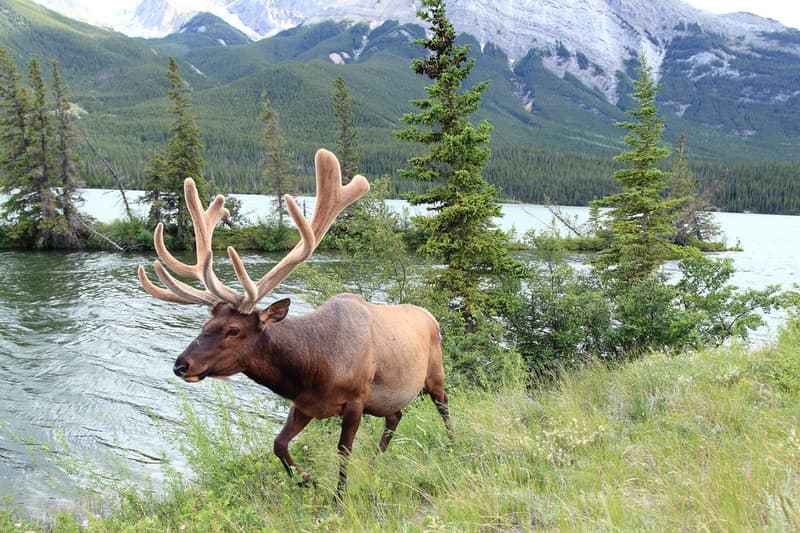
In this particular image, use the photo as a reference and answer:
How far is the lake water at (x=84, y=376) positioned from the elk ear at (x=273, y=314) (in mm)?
2183

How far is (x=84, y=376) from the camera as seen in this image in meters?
15.8

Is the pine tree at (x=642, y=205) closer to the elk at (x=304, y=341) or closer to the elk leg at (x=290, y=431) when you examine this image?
the elk at (x=304, y=341)

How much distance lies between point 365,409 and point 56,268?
3247cm

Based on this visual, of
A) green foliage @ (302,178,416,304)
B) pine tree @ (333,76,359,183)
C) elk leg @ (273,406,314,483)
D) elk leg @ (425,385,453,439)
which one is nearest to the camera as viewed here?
elk leg @ (273,406,314,483)

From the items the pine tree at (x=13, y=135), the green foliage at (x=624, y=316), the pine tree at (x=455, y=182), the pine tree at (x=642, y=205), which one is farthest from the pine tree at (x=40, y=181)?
the pine tree at (x=642, y=205)

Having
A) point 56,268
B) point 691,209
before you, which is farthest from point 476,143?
point 691,209

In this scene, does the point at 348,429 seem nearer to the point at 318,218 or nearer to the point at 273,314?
the point at 273,314

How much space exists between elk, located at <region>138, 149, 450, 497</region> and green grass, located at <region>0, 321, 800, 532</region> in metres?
0.55

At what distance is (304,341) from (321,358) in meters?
0.20

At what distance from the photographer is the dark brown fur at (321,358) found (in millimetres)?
4086

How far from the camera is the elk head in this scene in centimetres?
396

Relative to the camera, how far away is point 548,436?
4559 millimetres

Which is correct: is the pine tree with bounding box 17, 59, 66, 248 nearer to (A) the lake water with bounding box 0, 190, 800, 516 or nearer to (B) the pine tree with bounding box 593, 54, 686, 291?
(A) the lake water with bounding box 0, 190, 800, 516

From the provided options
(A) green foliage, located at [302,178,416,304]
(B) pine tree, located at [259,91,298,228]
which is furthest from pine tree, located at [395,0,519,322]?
(B) pine tree, located at [259,91,298,228]
